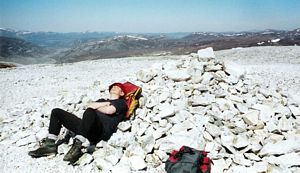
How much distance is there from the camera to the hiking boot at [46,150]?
6.61 metres

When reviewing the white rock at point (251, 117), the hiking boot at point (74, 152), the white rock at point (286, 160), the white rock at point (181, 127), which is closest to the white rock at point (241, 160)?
the white rock at point (286, 160)

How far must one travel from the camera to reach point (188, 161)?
5.61 m

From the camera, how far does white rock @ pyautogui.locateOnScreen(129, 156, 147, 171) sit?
242 inches

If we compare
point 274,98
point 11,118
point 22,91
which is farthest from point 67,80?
point 274,98

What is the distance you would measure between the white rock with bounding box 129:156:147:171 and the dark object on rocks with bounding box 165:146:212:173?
0.55 meters

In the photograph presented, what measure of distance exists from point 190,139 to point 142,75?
112 inches

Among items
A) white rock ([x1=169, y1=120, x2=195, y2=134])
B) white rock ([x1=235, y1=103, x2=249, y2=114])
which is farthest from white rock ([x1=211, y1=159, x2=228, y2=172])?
white rock ([x1=235, y1=103, x2=249, y2=114])

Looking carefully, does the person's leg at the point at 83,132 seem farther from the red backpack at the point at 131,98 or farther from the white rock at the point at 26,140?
the white rock at the point at 26,140

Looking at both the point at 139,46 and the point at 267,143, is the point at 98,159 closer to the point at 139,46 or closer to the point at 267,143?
the point at 267,143

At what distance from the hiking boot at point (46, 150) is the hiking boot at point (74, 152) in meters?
0.52

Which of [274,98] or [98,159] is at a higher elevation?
[274,98]

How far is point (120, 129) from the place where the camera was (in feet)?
22.6

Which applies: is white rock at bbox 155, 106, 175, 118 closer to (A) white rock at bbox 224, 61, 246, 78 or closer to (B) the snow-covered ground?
(A) white rock at bbox 224, 61, 246, 78

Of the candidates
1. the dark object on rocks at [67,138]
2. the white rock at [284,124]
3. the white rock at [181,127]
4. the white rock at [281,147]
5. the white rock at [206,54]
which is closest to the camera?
the white rock at [281,147]
